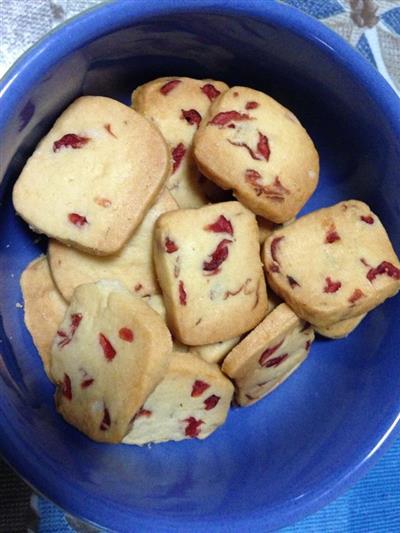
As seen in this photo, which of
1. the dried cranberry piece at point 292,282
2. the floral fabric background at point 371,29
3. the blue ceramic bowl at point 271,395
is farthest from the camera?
the floral fabric background at point 371,29

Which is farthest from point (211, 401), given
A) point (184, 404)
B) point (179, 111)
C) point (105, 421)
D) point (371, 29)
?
point (371, 29)

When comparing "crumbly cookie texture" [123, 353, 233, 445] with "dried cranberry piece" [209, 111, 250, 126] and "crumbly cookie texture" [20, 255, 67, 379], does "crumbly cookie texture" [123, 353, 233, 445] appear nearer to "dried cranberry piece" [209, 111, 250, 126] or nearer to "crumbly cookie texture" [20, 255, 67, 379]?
"crumbly cookie texture" [20, 255, 67, 379]

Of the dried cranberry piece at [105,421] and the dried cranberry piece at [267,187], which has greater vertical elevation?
the dried cranberry piece at [267,187]

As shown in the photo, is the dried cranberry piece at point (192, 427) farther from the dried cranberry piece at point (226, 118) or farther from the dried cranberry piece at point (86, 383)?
the dried cranberry piece at point (226, 118)

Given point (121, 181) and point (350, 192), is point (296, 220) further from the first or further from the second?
point (121, 181)

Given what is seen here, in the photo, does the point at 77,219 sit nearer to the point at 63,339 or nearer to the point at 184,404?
the point at 63,339

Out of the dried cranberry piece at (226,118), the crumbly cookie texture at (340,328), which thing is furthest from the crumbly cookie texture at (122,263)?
the crumbly cookie texture at (340,328)

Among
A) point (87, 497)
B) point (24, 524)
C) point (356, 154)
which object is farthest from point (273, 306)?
point (24, 524)
